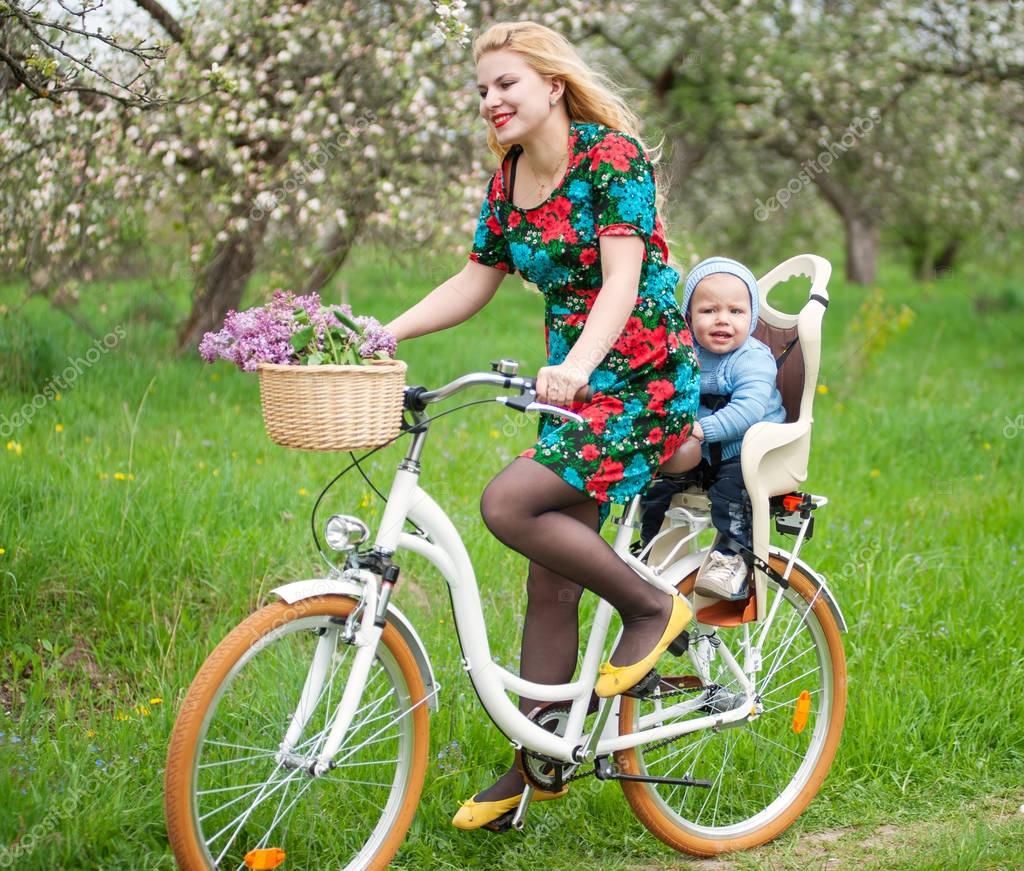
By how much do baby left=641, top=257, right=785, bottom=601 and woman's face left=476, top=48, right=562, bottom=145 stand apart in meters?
0.64

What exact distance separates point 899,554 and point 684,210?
8.29m

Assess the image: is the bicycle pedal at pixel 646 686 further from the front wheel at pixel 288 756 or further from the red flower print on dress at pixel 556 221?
the red flower print on dress at pixel 556 221

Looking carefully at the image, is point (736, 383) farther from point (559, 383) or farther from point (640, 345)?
point (559, 383)

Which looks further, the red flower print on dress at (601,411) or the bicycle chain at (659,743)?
the bicycle chain at (659,743)

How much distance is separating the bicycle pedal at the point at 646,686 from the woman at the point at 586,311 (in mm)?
116

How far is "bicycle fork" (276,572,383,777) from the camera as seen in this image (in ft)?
8.27

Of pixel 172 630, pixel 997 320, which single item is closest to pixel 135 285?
pixel 172 630

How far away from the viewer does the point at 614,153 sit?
2.69m

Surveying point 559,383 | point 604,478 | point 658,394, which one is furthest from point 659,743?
point 559,383

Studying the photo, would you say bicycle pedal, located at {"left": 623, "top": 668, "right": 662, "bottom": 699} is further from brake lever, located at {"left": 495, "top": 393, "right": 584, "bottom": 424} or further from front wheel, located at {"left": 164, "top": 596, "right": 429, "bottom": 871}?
brake lever, located at {"left": 495, "top": 393, "right": 584, "bottom": 424}

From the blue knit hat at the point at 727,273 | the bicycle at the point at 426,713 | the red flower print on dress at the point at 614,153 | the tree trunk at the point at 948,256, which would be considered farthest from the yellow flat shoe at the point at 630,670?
the tree trunk at the point at 948,256

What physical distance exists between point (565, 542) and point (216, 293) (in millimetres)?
5510

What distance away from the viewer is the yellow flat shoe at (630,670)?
2807 mm

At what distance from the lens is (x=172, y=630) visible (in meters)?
3.86
